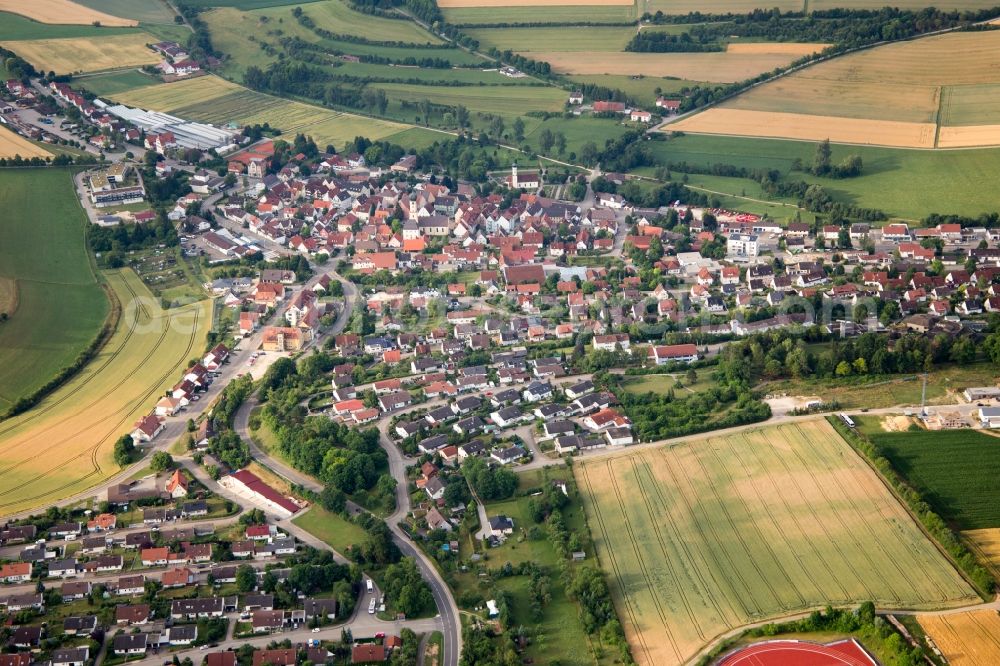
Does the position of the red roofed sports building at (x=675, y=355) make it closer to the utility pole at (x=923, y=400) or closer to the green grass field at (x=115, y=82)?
the utility pole at (x=923, y=400)

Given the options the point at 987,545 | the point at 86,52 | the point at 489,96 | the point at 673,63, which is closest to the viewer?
the point at 987,545

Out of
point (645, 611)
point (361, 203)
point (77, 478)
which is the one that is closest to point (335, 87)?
point (361, 203)

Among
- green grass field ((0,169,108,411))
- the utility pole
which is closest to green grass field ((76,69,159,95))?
green grass field ((0,169,108,411))

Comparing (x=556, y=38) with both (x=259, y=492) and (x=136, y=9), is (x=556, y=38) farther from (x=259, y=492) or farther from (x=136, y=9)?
(x=259, y=492)

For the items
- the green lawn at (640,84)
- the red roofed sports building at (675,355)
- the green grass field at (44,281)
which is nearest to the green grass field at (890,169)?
the green lawn at (640,84)

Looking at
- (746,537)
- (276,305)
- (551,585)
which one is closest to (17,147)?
(276,305)
